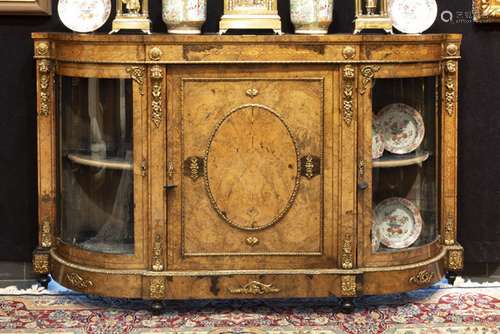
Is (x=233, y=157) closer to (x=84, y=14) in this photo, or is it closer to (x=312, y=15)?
(x=312, y=15)

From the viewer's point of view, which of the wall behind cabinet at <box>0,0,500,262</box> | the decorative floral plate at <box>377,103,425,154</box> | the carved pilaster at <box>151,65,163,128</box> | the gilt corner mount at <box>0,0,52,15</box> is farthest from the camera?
the wall behind cabinet at <box>0,0,500,262</box>

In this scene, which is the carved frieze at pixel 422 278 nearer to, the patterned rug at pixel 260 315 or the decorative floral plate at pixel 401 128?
the patterned rug at pixel 260 315

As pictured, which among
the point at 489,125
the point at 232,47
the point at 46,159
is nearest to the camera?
the point at 232,47

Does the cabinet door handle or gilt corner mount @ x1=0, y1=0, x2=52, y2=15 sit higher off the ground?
gilt corner mount @ x1=0, y1=0, x2=52, y2=15

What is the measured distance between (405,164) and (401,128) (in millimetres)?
171

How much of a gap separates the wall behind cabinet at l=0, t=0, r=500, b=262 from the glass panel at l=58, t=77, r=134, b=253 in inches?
18.0

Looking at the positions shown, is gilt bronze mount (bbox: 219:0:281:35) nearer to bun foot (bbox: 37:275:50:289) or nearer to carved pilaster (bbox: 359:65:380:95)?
carved pilaster (bbox: 359:65:380:95)

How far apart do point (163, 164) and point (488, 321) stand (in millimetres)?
1650

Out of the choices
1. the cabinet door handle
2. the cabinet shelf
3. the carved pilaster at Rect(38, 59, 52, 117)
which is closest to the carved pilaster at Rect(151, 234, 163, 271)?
the cabinet shelf

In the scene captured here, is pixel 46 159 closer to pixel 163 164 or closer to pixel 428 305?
pixel 163 164

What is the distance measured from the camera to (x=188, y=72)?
4.54 meters

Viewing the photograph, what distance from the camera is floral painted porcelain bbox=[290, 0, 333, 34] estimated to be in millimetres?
4707

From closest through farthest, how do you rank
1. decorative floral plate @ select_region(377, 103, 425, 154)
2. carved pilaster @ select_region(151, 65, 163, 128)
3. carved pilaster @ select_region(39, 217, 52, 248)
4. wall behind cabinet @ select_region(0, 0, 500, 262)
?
carved pilaster @ select_region(151, 65, 163, 128) → decorative floral plate @ select_region(377, 103, 425, 154) → carved pilaster @ select_region(39, 217, 52, 248) → wall behind cabinet @ select_region(0, 0, 500, 262)

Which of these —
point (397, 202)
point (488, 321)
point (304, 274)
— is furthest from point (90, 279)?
point (488, 321)
